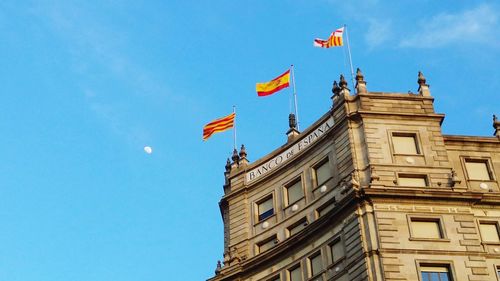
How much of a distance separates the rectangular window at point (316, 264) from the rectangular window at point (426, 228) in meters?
6.77

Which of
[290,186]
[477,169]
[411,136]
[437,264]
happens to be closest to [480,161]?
[477,169]

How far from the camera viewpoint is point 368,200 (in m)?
62.4

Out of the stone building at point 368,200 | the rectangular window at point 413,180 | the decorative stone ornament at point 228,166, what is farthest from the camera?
the decorative stone ornament at point 228,166

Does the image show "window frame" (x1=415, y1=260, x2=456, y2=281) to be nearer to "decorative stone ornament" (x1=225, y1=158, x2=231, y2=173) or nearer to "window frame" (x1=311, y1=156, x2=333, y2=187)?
"window frame" (x1=311, y1=156, x2=333, y2=187)

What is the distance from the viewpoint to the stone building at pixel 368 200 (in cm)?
6047

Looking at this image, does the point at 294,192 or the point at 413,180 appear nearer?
the point at 413,180

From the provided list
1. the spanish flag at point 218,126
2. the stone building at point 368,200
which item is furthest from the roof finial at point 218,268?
the spanish flag at point 218,126

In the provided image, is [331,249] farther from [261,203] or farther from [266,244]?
[261,203]

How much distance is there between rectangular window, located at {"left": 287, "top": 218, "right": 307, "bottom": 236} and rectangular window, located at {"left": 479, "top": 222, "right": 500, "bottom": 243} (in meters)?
12.2

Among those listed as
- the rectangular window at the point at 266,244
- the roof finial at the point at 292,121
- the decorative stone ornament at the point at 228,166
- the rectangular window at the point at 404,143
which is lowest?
the rectangular window at the point at 266,244

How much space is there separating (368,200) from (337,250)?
13.0ft

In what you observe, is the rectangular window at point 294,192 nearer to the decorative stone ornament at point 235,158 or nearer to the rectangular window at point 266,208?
the rectangular window at point 266,208

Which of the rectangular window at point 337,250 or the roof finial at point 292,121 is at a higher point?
the roof finial at point 292,121

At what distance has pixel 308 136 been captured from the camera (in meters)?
71.4
